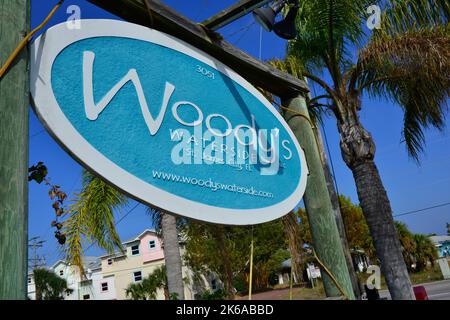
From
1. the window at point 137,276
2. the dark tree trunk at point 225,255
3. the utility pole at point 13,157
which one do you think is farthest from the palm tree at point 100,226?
the window at point 137,276

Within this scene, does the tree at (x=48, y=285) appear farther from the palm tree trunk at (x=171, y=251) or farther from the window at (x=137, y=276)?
the palm tree trunk at (x=171, y=251)

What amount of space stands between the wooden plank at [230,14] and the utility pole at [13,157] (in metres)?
0.94

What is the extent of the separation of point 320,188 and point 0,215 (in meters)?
1.61

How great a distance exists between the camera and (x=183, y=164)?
1448mm

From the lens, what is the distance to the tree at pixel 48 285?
35.8 metres

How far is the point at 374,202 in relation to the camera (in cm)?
557

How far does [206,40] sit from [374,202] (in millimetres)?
4529

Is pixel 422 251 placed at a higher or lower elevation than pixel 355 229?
lower

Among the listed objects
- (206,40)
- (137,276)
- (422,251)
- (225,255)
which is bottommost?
(422,251)

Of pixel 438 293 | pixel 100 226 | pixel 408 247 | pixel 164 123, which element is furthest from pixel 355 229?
pixel 164 123

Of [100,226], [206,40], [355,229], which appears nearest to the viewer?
[206,40]

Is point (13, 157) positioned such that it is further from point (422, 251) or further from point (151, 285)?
point (151, 285)

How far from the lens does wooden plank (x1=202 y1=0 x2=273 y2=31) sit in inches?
74.6
